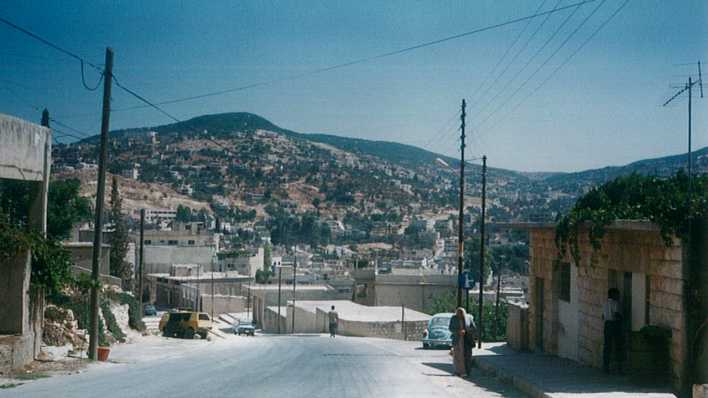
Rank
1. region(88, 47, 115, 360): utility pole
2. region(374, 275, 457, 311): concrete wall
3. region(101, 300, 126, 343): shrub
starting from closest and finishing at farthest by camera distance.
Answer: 1. region(88, 47, 115, 360): utility pole
2. region(101, 300, 126, 343): shrub
3. region(374, 275, 457, 311): concrete wall

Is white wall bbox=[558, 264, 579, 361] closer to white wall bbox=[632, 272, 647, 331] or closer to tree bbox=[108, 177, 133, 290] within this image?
white wall bbox=[632, 272, 647, 331]

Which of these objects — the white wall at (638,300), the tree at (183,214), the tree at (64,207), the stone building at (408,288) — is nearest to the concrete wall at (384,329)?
the stone building at (408,288)

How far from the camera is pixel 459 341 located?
774 inches

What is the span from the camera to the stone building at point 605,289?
46.3ft

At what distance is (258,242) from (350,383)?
142398 mm

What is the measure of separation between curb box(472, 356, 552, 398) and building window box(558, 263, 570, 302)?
309cm

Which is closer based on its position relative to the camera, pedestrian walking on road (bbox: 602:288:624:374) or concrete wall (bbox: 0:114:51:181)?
pedestrian walking on road (bbox: 602:288:624:374)

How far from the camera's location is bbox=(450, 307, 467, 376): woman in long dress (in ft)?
64.2

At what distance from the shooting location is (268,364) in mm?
21922

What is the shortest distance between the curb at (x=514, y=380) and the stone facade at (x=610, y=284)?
2.35 m

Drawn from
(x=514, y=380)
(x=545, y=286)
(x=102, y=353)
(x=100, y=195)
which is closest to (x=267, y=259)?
(x=102, y=353)

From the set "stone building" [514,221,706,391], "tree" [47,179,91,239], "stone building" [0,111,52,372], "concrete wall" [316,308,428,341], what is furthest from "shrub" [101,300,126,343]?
"tree" [47,179,91,239]

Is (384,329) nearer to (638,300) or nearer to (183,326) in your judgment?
(183,326)

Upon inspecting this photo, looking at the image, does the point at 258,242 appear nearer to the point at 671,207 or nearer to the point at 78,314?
the point at 78,314
